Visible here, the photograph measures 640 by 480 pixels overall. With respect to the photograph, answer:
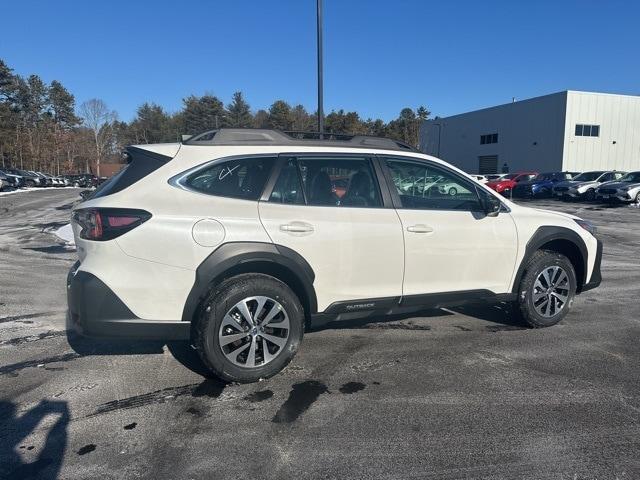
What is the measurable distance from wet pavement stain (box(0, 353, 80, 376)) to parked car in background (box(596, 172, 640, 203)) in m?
25.4

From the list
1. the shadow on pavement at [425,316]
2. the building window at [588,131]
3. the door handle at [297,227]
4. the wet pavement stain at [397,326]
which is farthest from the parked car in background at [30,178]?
the building window at [588,131]

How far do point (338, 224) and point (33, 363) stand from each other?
2870 millimetres

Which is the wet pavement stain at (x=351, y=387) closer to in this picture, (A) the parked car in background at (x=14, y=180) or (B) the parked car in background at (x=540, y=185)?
(B) the parked car in background at (x=540, y=185)

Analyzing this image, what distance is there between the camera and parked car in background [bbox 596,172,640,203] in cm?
2302

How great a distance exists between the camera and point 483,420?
10.5ft

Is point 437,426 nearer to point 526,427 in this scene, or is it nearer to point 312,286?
point 526,427

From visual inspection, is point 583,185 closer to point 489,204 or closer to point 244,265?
point 489,204

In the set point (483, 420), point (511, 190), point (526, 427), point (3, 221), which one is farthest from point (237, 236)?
point (511, 190)

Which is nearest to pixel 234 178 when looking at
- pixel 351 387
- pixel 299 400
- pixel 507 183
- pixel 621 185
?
pixel 299 400

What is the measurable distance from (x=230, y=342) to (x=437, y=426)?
5.15 ft

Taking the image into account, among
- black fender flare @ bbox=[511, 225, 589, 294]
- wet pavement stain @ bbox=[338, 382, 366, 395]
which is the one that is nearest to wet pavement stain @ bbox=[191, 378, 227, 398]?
wet pavement stain @ bbox=[338, 382, 366, 395]

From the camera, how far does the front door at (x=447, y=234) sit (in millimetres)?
4191

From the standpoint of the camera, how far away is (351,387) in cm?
370

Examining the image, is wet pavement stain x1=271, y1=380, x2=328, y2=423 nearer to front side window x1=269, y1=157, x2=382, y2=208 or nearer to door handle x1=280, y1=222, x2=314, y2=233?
door handle x1=280, y1=222, x2=314, y2=233
